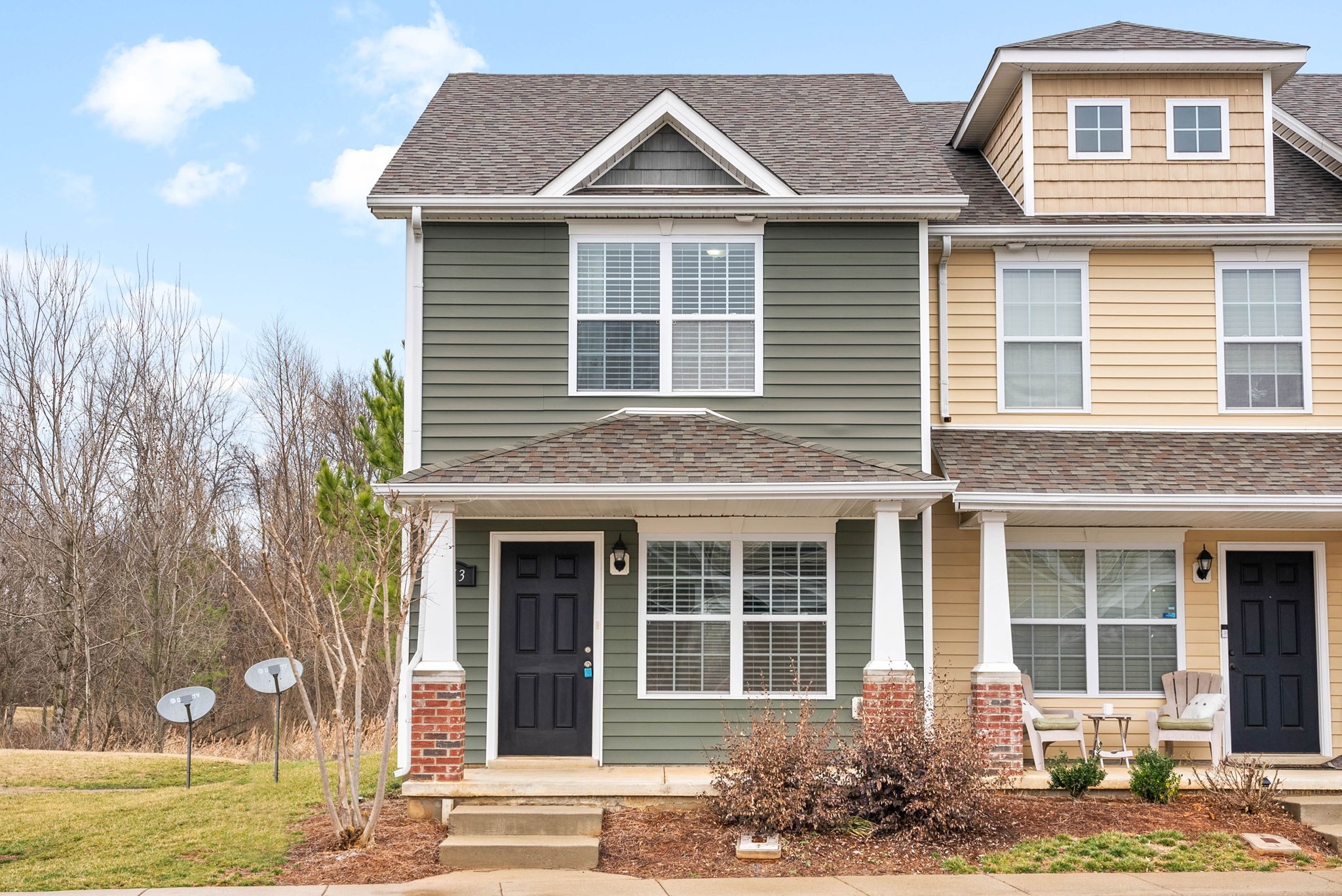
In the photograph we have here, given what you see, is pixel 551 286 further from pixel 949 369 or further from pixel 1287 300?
pixel 1287 300

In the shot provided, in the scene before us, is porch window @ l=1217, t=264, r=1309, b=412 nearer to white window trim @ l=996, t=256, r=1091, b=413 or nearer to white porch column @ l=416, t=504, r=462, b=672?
white window trim @ l=996, t=256, r=1091, b=413

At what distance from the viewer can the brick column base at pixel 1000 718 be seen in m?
9.83

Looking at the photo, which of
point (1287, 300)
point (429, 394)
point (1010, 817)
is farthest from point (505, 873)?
point (1287, 300)

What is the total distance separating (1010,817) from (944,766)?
2.93ft

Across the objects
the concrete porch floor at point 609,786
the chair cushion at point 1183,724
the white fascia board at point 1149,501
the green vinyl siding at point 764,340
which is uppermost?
the green vinyl siding at point 764,340

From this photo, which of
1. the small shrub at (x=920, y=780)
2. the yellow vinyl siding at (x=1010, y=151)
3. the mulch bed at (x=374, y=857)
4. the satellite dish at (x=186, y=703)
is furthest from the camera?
the satellite dish at (x=186, y=703)

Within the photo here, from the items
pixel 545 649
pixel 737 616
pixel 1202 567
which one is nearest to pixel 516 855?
pixel 545 649

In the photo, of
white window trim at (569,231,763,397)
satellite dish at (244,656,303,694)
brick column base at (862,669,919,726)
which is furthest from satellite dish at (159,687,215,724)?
brick column base at (862,669,919,726)

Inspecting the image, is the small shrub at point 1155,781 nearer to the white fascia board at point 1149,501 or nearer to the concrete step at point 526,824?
the white fascia board at point 1149,501

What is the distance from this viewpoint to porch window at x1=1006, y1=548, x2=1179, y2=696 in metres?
11.4

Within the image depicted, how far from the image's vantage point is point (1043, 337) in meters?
11.8

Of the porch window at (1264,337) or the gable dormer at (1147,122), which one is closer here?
the porch window at (1264,337)

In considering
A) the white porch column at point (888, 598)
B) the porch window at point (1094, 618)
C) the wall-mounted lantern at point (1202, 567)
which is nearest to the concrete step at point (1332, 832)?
the porch window at point (1094, 618)

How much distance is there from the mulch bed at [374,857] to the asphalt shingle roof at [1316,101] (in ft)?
39.1
